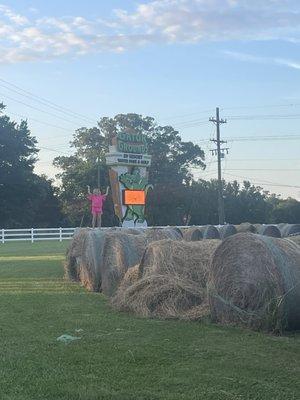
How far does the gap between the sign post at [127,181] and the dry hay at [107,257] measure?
762 inches

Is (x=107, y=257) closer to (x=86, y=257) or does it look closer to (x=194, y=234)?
(x=86, y=257)

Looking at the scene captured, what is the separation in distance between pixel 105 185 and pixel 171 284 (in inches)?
2298

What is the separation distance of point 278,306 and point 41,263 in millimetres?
13356

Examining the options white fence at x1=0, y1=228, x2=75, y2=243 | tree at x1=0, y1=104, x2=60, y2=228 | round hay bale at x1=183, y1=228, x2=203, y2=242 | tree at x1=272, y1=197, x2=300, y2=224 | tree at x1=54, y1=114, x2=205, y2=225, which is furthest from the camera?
tree at x1=272, y1=197, x2=300, y2=224

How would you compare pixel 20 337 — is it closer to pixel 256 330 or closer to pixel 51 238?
pixel 256 330

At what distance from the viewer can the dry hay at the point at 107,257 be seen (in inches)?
465

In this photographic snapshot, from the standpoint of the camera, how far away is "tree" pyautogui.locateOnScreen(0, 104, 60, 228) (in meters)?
58.5

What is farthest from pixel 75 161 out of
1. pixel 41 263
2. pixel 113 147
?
pixel 41 263

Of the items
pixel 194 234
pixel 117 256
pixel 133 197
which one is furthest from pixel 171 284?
pixel 133 197

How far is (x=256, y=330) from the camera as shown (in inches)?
306

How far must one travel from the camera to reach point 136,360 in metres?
6.19

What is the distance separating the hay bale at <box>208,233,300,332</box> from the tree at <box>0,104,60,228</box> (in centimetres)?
5174

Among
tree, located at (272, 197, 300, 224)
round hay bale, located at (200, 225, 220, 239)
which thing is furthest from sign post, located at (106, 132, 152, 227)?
tree, located at (272, 197, 300, 224)

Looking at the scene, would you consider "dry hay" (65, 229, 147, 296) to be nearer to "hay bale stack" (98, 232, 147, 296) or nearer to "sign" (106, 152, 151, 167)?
"hay bale stack" (98, 232, 147, 296)
